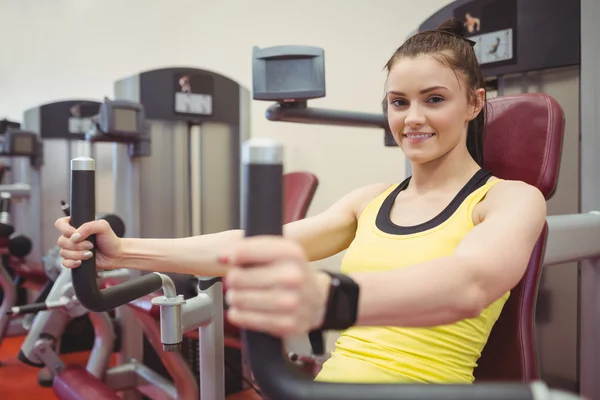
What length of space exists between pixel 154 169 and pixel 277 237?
2464mm

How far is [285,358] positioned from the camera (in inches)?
21.3

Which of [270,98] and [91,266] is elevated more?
[270,98]

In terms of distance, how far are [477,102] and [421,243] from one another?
353mm

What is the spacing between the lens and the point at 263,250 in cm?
49

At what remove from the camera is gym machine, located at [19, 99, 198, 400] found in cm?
205

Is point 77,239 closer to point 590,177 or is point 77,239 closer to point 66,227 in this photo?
point 66,227

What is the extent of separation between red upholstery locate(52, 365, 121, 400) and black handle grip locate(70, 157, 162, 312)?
3.35 ft

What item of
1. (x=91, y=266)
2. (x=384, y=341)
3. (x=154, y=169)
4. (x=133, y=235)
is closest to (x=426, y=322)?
(x=384, y=341)

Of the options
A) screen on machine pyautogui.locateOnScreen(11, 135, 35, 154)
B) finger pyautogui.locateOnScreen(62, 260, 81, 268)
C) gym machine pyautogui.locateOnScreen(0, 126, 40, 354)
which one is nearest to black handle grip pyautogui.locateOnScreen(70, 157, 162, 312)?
finger pyautogui.locateOnScreen(62, 260, 81, 268)

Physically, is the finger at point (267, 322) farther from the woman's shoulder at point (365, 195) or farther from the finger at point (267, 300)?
the woman's shoulder at point (365, 195)

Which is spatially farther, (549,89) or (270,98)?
(549,89)

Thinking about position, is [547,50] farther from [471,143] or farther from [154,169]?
[154,169]

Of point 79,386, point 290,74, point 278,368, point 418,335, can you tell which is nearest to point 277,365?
point 278,368

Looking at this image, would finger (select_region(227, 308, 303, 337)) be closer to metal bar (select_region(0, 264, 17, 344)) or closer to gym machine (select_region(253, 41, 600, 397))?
gym machine (select_region(253, 41, 600, 397))
